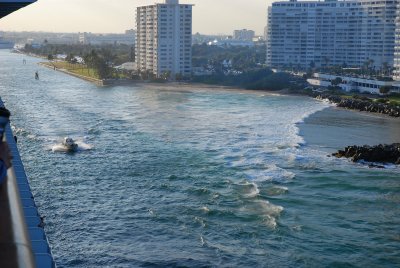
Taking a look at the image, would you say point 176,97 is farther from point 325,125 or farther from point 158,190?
point 158,190

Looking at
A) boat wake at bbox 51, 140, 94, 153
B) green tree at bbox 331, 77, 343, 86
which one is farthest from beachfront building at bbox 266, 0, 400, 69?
boat wake at bbox 51, 140, 94, 153

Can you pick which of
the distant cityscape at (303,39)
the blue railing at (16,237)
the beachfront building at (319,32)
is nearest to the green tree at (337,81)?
the distant cityscape at (303,39)

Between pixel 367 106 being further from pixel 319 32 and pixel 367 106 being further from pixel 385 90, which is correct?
pixel 319 32

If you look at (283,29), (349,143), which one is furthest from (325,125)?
(283,29)

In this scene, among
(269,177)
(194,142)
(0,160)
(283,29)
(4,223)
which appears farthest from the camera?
(283,29)

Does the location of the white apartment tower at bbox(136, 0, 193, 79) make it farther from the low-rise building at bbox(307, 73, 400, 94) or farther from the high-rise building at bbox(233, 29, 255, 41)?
the high-rise building at bbox(233, 29, 255, 41)

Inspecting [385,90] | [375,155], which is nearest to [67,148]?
[375,155]

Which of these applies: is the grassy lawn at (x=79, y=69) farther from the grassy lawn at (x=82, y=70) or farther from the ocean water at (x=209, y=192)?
the ocean water at (x=209, y=192)

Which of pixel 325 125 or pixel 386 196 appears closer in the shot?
pixel 386 196
